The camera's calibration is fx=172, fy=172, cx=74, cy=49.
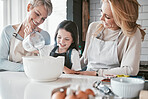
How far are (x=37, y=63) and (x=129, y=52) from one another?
0.96 meters

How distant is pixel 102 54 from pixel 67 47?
42 centimetres

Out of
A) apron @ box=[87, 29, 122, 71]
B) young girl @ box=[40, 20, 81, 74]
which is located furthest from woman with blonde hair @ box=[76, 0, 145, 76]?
young girl @ box=[40, 20, 81, 74]

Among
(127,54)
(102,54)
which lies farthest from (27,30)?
(127,54)

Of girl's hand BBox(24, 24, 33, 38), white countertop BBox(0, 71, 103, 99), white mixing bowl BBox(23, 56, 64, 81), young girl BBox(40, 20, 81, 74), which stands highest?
girl's hand BBox(24, 24, 33, 38)

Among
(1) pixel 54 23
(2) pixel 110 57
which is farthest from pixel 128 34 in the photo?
(1) pixel 54 23

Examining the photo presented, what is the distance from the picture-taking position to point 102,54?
1.70 metres

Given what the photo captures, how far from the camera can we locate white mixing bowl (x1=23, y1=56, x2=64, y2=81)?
0.91 m

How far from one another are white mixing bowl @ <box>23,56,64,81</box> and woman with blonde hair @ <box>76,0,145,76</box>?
56cm

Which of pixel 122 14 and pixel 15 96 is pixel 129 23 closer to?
pixel 122 14

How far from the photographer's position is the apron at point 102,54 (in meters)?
1.67

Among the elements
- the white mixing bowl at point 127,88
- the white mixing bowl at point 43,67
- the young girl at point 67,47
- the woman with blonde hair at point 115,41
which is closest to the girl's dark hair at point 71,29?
the young girl at point 67,47

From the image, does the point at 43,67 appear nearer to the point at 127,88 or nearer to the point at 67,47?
the point at 127,88

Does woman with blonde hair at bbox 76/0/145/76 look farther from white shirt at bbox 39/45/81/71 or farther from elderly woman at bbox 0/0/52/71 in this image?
elderly woman at bbox 0/0/52/71

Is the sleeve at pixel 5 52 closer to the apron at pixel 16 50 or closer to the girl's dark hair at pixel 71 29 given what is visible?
the apron at pixel 16 50
